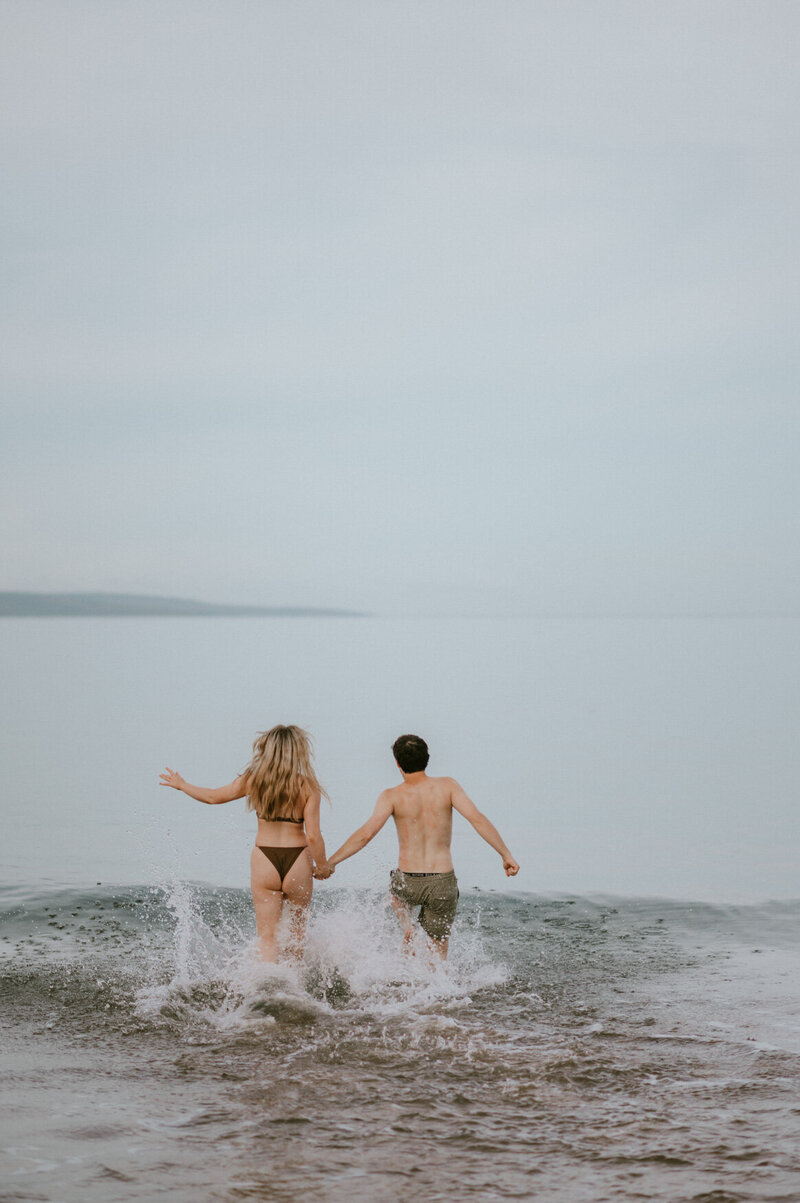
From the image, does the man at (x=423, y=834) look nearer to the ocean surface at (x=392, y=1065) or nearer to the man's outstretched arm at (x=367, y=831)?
→ the man's outstretched arm at (x=367, y=831)

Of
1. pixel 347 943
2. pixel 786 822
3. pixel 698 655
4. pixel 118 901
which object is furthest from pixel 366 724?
pixel 698 655

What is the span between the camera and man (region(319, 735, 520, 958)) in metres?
8.73

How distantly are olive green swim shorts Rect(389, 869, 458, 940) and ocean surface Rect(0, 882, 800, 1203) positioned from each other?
34cm

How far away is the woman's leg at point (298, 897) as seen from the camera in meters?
8.56

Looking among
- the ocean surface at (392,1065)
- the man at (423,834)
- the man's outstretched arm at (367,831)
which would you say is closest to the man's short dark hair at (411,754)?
the man at (423,834)

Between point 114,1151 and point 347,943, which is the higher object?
point 347,943

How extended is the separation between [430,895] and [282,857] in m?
1.19

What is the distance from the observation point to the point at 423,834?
881 centimetres

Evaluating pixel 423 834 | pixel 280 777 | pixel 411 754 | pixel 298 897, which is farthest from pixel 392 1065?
pixel 411 754

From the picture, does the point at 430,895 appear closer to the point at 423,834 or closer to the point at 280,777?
the point at 423,834

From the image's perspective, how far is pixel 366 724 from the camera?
34750 mm

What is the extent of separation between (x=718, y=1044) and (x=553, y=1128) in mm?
2077

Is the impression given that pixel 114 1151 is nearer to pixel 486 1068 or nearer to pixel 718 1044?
pixel 486 1068

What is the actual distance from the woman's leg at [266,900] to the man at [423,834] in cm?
39
